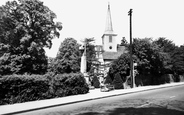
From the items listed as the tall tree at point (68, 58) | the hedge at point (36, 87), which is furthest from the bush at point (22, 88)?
the tall tree at point (68, 58)

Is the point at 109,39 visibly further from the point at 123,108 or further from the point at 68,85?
the point at 123,108

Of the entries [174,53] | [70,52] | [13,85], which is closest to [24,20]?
[13,85]

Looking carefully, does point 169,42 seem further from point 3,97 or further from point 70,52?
point 3,97

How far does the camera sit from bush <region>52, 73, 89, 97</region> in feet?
49.9

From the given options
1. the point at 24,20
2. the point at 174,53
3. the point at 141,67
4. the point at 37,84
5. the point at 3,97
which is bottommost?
the point at 3,97

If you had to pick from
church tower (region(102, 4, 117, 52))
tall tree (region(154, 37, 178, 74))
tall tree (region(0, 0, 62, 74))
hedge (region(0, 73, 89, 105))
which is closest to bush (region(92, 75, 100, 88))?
tall tree (region(0, 0, 62, 74))

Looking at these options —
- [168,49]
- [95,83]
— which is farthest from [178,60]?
[95,83]

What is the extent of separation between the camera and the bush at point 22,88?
37.9ft

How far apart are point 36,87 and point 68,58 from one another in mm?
36462

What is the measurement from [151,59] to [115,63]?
6.24m

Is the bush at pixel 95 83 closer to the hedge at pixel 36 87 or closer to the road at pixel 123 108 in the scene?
the hedge at pixel 36 87

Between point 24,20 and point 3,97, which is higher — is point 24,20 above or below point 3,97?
above

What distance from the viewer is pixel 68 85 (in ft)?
51.8

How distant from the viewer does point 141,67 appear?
26750 mm
